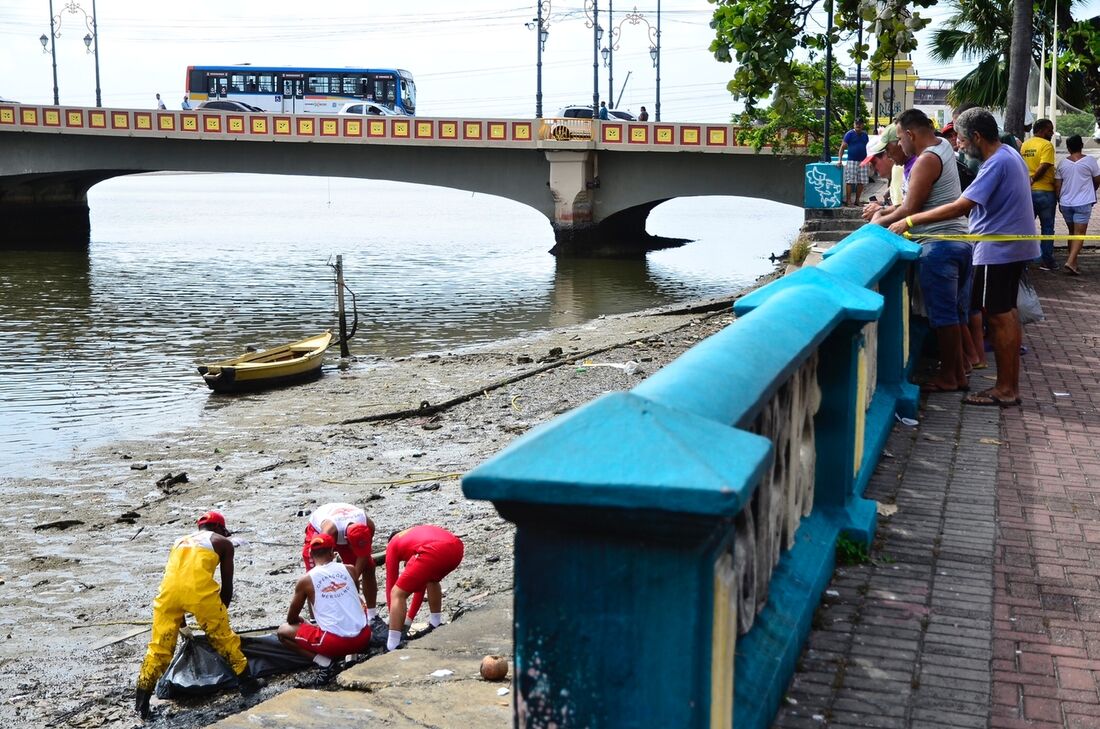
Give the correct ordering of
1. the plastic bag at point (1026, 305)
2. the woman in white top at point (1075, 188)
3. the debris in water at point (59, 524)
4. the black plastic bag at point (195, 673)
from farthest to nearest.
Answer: the woman in white top at point (1075, 188) → the debris in water at point (59, 524) → the plastic bag at point (1026, 305) → the black plastic bag at point (195, 673)

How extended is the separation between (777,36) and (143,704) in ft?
22.0

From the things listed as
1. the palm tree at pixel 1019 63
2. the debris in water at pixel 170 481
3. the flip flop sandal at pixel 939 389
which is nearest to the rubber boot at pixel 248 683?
the flip flop sandal at pixel 939 389

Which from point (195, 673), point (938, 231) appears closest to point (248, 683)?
point (195, 673)

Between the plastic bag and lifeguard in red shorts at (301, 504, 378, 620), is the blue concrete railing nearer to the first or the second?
lifeguard in red shorts at (301, 504, 378, 620)

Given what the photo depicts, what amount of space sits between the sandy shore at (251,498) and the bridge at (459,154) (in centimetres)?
1802

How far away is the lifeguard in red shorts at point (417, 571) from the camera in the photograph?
22.2ft

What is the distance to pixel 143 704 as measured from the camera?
6.48m

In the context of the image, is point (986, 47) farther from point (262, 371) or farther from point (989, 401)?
point (989, 401)

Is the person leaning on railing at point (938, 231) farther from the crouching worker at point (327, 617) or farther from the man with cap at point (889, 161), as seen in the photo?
the crouching worker at point (327, 617)

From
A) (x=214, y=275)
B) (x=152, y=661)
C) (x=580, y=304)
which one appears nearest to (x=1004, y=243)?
(x=152, y=661)

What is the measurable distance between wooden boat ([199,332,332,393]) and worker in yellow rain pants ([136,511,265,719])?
10.9m

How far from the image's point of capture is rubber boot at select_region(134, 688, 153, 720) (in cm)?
644

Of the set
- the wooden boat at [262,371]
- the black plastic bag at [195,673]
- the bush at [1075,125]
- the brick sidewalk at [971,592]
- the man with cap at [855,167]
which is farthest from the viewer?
the bush at [1075,125]

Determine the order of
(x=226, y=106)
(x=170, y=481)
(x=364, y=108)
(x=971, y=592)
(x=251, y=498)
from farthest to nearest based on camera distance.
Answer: (x=226, y=106) → (x=364, y=108) → (x=170, y=481) → (x=251, y=498) → (x=971, y=592)
